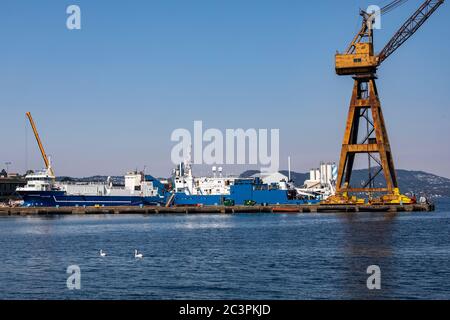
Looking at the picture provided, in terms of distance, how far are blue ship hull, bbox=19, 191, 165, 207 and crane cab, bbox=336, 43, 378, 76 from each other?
43.4 metres

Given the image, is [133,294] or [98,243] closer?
[133,294]

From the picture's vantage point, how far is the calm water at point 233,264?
26.0m

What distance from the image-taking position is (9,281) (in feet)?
96.5

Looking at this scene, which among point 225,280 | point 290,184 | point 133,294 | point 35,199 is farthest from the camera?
point 290,184

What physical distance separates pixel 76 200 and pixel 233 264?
80007 mm

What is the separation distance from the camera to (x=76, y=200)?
110 metres

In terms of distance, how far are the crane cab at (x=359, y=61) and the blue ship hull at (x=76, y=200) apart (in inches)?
1707
